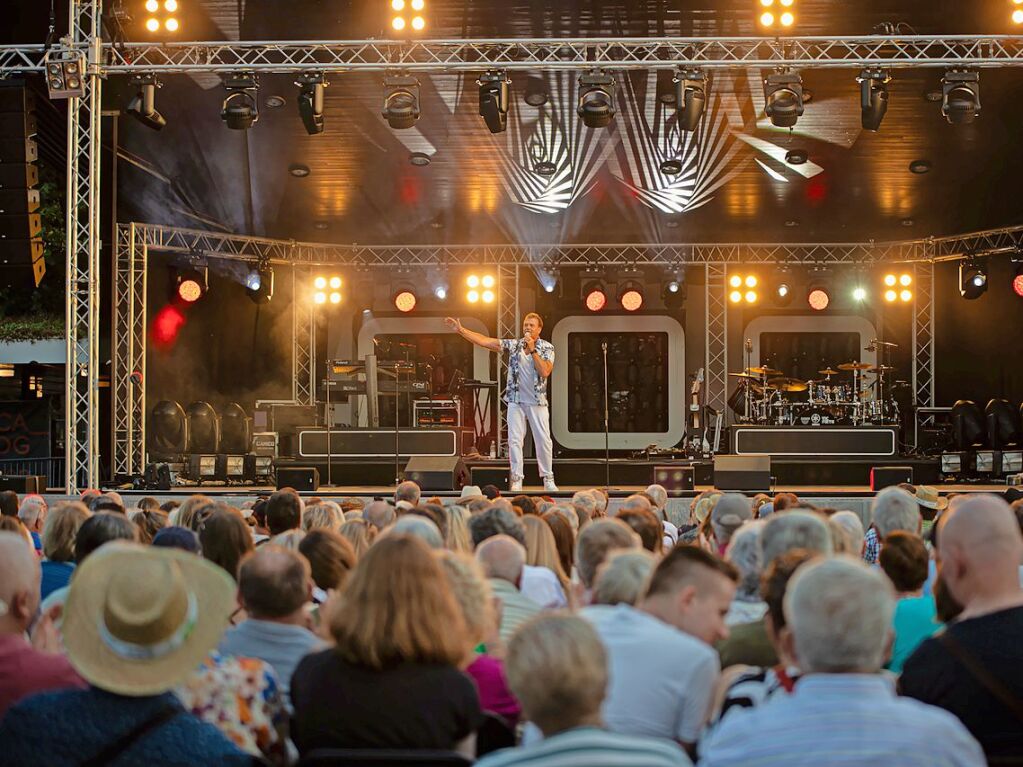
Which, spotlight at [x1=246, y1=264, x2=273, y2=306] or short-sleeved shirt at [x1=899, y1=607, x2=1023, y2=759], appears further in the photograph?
spotlight at [x1=246, y1=264, x2=273, y2=306]

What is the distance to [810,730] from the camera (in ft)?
7.15

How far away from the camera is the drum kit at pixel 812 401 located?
16.2m

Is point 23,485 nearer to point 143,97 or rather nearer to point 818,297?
point 143,97

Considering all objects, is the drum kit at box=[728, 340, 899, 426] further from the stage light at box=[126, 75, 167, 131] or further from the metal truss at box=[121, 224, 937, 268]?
the stage light at box=[126, 75, 167, 131]

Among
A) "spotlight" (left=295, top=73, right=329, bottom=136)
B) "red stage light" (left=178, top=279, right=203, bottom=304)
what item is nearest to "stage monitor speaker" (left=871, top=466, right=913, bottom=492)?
"spotlight" (left=295, top=73, right=329, bottom=136)

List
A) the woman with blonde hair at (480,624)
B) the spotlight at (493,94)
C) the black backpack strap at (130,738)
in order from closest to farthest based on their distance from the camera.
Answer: the black backpack strap at (130,738)
the woman with blonde hair at (480,624)
the spotlight at (493,94)

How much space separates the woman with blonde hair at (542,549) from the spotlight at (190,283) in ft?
41.8

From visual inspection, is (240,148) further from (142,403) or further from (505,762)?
(505,762)

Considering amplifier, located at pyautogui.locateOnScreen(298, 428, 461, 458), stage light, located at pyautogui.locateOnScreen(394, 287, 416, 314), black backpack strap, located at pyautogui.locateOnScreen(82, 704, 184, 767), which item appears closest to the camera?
black backpack strap, located at pyautogui.locateOnScreen(82, 704, 184, 767)

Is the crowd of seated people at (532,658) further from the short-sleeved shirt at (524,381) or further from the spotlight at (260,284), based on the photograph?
the spotlight at (260,284)

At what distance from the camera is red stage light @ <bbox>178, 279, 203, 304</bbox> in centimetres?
1689

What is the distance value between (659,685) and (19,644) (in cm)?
166

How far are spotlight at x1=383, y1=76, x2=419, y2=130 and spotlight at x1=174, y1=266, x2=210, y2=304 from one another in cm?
628

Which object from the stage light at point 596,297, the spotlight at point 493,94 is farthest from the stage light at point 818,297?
the spotlight at point 493,94
